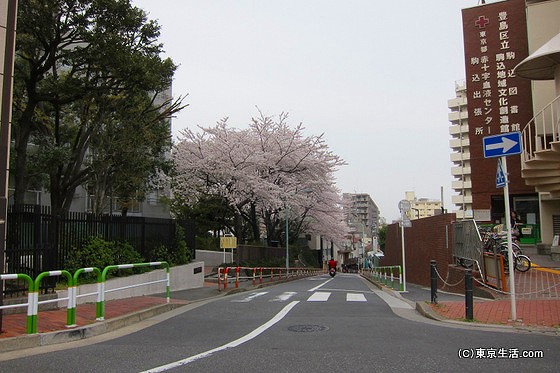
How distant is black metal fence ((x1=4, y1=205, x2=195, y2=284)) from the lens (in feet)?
33.2

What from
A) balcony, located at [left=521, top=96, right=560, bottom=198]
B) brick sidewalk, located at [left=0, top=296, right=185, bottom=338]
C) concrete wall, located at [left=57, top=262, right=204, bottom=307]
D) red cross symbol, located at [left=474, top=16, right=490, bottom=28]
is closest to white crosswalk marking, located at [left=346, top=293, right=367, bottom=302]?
brick sidewalk, located at [left=0, top=296, right=185, bottom=338]

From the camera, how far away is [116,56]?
46.0 ft

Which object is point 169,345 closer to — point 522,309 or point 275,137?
point 522,309

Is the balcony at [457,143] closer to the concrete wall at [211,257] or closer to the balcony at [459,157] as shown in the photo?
the balcony at [459,157]

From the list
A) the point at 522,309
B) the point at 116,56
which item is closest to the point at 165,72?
the point at 116,56

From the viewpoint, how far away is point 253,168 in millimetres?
30547

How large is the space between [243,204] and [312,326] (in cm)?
2295

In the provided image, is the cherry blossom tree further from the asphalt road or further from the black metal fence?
the asphalt road

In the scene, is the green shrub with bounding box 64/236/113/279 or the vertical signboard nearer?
the green shrub with bounding box 64/236/113/279

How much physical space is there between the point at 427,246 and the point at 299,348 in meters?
17.8

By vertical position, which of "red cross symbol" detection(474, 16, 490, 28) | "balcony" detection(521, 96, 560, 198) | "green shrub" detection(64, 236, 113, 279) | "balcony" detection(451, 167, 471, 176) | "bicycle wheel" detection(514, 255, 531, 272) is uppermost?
"red cross symbol" detection(474, 16, 490, 28)

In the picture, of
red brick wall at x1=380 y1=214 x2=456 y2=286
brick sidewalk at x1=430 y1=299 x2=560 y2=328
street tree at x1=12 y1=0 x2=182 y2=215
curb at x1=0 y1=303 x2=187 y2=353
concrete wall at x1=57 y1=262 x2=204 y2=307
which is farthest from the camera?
red brick wall at x1=380 y1=214 x2=456 y2=286

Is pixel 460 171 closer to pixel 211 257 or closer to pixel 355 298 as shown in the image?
pixel 211 257

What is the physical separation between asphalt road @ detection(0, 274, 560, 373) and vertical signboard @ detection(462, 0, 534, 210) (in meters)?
24.0
